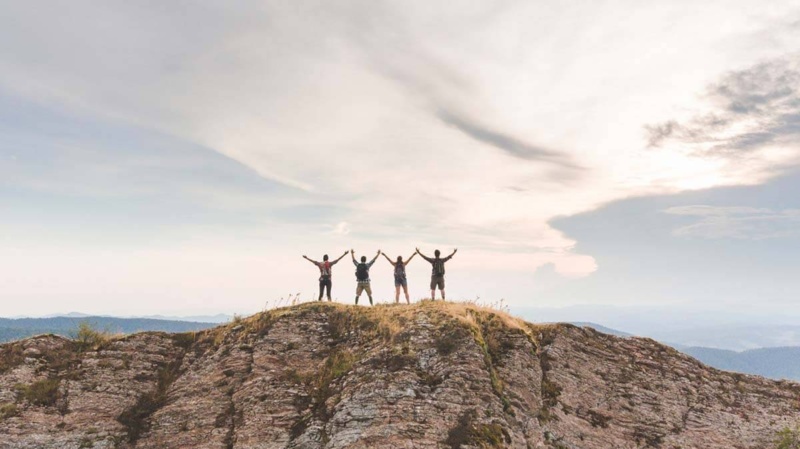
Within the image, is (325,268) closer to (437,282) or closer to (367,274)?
(367,274)

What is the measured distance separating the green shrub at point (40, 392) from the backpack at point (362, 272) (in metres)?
19.1

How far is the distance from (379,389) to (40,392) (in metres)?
18.7

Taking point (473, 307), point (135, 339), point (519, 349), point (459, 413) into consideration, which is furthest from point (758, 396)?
point (135, 339)

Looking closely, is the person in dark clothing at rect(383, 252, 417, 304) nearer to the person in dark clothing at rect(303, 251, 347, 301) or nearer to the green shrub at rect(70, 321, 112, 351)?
the person in dark clothing at rect(303, 251, 347, 301)

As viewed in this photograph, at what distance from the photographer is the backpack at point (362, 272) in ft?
107

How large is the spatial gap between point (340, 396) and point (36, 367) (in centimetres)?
1805

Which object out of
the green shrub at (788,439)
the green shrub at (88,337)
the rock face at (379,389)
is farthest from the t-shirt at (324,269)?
the green shrub at (788,439)

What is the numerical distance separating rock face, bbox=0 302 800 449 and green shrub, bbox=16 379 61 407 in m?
0.06

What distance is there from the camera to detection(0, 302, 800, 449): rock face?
20.9 meters

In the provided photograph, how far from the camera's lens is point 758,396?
26.9 metres

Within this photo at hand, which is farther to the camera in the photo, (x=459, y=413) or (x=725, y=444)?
(x=725, y=444)

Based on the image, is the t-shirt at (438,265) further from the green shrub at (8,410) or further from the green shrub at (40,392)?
the green shrub at (8,410)

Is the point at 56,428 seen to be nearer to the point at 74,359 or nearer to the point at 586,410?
the point at 74,359

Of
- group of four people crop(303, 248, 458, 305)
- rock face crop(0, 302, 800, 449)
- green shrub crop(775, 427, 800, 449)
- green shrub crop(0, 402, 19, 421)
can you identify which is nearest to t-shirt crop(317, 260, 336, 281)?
group of four people crop(303, 248, 458, 305)
